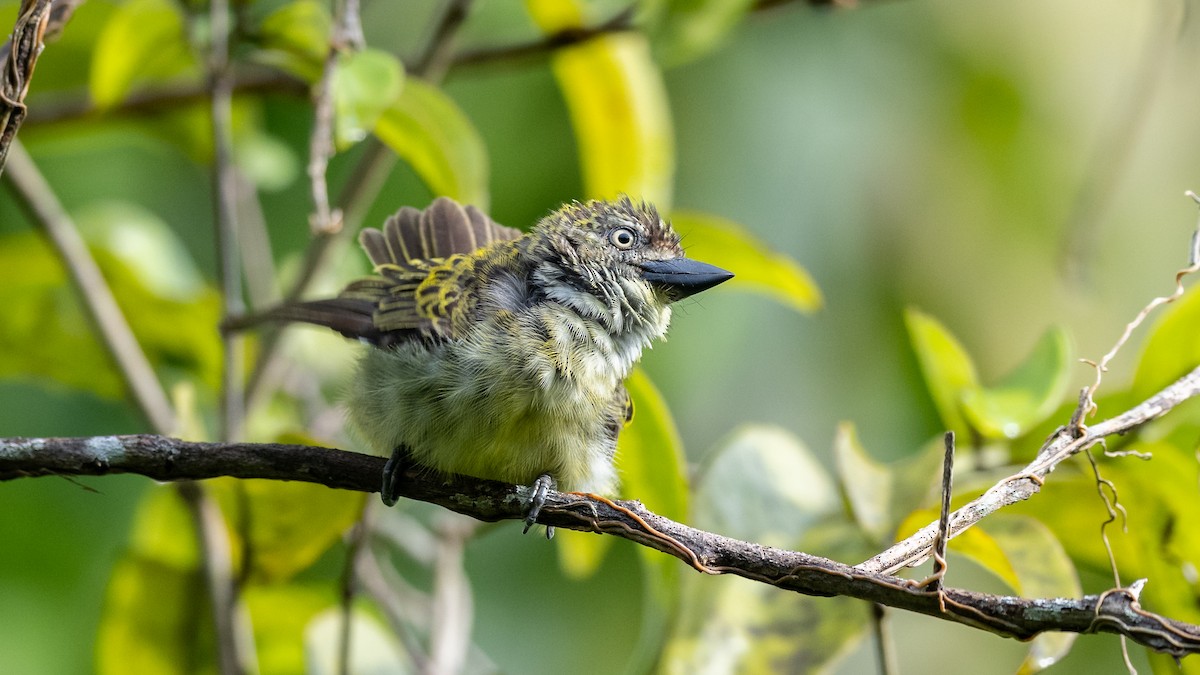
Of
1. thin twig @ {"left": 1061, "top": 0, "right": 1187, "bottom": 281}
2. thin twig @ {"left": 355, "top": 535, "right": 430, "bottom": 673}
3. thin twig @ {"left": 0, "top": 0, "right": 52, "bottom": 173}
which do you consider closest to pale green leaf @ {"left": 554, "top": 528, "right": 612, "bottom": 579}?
thin twig @ {"left": 355, "top": 535, "right": 430, "bottom": 673}

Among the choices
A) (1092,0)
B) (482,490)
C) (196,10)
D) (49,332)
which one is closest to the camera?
(482,490)

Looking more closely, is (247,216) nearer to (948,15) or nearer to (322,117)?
(322,117)

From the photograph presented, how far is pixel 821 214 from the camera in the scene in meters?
4.60

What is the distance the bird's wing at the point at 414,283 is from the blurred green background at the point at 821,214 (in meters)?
1.01

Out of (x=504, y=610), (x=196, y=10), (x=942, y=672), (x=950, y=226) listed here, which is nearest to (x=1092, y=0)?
(x=950, y=226)

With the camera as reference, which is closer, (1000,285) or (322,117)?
(322,117)

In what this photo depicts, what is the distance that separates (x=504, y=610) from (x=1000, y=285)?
Result: 239 cm

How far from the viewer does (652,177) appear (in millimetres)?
3094

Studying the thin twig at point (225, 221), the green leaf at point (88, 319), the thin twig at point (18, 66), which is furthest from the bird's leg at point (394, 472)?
the green leaf at point (88, 319)

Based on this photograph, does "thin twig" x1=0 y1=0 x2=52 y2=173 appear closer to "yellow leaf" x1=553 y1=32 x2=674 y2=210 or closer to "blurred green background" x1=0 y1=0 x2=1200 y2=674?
"yellow leaf" x1=553 y1=32 x2=674 y2=210

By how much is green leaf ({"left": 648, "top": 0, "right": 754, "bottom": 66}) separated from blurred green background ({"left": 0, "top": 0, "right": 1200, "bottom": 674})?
132 centimetres

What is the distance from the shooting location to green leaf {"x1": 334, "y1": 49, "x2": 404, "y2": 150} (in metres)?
2.23

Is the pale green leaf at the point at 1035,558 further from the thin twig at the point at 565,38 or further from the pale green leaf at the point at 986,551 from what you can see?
the thin twig at the point at 565,38

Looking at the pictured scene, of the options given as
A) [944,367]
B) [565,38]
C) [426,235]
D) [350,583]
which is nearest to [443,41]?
[565,38]
